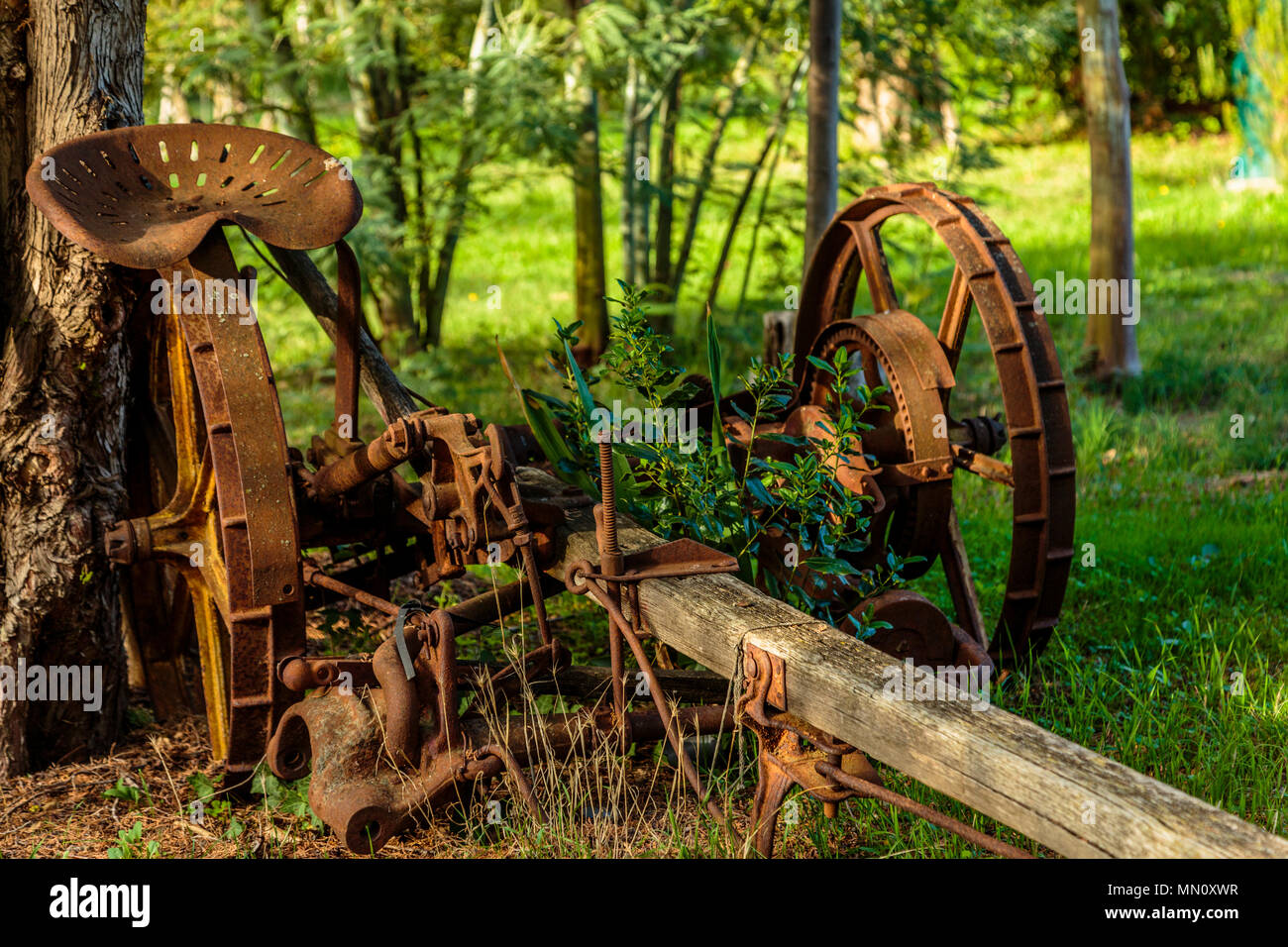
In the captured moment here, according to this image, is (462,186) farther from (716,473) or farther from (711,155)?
(716,473)

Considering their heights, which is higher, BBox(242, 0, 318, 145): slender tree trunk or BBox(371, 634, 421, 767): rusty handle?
BBox(242, 0, 318, 145): slender tree trunk

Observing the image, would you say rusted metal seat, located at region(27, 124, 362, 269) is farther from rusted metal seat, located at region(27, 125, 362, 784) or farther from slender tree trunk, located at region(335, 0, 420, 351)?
slender tree trunk, located at region(335, 0, 420, 351)

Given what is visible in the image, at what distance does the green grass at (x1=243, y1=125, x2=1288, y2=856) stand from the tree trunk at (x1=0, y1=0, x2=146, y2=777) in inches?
69.8

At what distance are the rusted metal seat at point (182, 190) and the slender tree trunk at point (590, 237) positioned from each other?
4.16m

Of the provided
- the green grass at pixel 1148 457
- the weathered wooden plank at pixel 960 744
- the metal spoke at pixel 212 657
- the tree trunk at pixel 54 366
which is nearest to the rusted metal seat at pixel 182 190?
the tree trunk at pixel 54 366

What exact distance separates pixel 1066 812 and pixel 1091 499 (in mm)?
3888

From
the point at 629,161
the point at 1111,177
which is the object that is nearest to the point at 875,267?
the point at 1111,177

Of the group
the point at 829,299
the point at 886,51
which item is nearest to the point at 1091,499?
the point at 829,299

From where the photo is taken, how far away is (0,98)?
354 cm

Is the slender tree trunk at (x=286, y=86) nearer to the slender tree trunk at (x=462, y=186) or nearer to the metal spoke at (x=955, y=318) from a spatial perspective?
the slender tree trunk at (x=462, y=186)

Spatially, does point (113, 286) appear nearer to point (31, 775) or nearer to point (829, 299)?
point (31, 775)

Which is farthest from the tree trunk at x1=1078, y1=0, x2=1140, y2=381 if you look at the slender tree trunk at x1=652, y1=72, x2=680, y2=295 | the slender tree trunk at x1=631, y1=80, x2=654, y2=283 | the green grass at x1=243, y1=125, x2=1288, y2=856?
the slender tree trunk at x1=631, y1=80, x2=654, y2=283

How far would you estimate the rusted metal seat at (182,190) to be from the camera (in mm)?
3029

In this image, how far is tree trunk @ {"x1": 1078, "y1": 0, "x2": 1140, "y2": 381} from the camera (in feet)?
23.4
